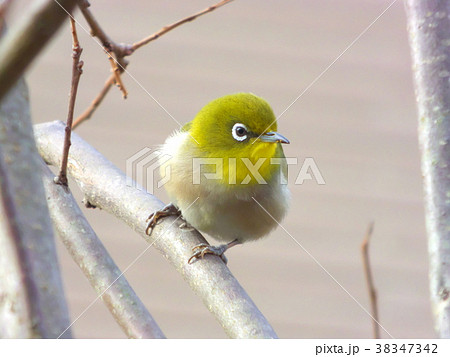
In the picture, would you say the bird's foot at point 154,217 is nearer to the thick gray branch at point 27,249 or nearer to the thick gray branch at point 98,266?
the thick gray branch at point 98,266

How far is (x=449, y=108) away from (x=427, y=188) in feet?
0.62

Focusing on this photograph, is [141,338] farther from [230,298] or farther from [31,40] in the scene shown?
[31,40]

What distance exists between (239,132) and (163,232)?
592mm

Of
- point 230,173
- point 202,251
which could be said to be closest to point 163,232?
point 202,251

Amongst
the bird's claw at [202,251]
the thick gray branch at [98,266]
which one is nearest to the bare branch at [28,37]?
the thick gray branch at [98,266]

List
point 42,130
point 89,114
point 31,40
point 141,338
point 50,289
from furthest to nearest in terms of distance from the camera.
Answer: point 42,130 → point 89,114 → point 141,338 → point 50,289 → point 31,40

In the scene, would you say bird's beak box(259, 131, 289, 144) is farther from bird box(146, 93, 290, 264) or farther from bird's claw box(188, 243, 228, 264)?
bird's claw box(188, 243, 228, 264)

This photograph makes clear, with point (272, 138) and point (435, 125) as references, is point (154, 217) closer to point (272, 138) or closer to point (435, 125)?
point (272, 138)

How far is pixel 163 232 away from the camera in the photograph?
216 centimetres

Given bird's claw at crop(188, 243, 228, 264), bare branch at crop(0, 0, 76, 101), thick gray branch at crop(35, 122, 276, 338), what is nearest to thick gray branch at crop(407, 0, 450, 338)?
thick gray branch at crop(35, 122, 276, 338)

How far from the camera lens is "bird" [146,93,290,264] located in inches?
93.0

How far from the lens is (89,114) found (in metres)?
2.35

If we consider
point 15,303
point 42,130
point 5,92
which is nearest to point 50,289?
point 15,303

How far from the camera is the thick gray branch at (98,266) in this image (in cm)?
151
